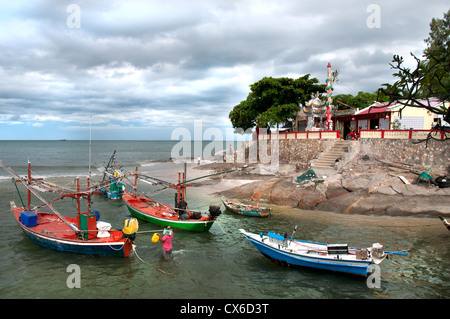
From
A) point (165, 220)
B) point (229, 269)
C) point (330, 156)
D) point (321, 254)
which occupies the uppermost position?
point (330, 156)

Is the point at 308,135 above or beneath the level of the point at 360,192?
above

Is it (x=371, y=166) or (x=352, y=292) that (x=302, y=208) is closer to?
(x=371, y=166)

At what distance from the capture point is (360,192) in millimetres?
23156

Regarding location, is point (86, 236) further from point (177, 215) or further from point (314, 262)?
point (314, 262)

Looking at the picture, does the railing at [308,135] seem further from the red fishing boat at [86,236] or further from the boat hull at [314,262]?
the red fishing boat at [86,236]

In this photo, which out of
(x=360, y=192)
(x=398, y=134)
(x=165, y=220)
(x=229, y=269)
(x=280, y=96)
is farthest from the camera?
(x=280, y=96)

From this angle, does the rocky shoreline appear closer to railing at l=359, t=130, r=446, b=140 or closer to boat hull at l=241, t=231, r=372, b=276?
railing at l=359, t=130, r=446, b=140

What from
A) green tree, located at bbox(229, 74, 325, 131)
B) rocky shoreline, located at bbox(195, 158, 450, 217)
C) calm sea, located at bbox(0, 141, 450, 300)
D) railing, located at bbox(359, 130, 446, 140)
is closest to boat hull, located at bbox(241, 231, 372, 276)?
calm sea, located at bbox(0, 141, 450, 300)

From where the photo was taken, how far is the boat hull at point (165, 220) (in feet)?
60.9

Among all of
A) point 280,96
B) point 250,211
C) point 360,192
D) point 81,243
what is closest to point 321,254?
point 250,211

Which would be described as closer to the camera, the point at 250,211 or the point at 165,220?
the point at 165,220

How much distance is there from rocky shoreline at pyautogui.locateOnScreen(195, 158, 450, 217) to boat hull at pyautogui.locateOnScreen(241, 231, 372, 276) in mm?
10246

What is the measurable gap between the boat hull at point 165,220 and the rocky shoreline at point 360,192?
8.75 m

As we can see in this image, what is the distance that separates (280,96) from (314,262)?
3043 centimetres
